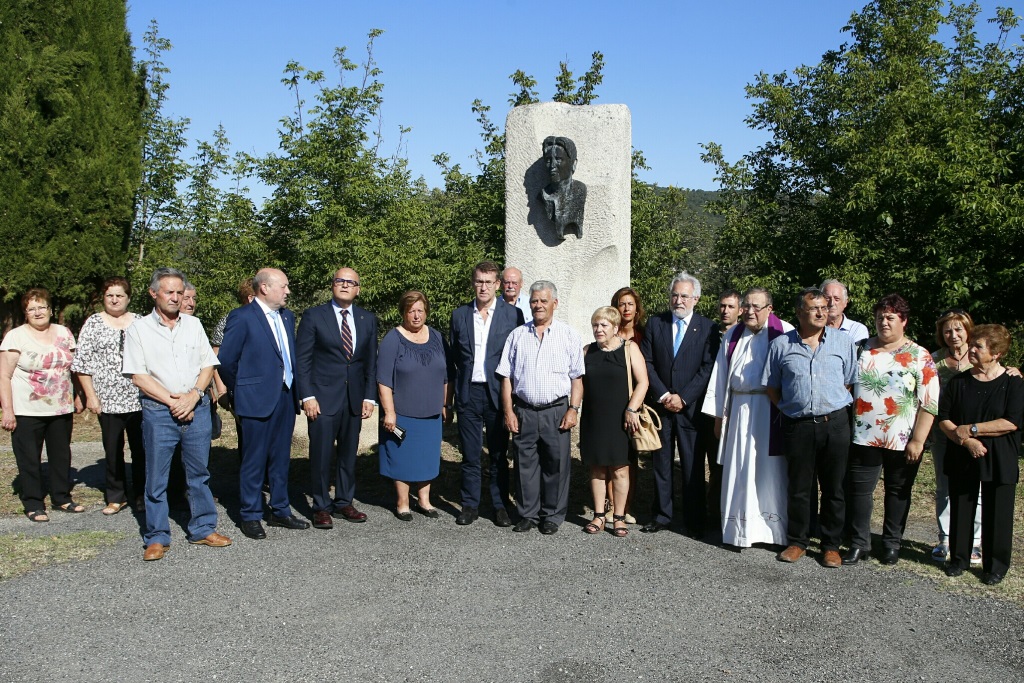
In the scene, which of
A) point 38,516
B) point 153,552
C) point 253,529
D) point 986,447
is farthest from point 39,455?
point 986,447

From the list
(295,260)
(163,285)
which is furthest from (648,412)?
(295,260)

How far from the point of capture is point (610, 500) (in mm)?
5766

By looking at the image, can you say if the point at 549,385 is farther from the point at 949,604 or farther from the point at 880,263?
the point at 880,263

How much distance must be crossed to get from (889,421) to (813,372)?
1.76ft

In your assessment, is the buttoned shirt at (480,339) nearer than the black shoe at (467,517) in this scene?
No

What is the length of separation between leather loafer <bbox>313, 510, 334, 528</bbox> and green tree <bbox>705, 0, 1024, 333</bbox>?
7013 mm

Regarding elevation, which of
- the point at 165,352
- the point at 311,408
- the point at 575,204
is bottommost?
the point at 311,408

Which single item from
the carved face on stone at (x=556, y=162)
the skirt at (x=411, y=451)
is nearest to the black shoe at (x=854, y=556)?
the skirt at (x=411, y=451)

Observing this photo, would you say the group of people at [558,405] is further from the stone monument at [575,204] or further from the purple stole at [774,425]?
the stone monument at [575,204]

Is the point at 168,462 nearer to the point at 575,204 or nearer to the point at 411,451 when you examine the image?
the point at 411,451

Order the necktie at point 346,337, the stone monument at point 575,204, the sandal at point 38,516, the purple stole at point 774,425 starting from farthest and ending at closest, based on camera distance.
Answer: the stone monument at point 575,204
the sandal at point 38,516
the necktie at point 346,337
the purple stole at point 774,425

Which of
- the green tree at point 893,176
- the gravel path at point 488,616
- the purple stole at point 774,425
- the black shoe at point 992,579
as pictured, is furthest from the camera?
the green tree at point 893,176

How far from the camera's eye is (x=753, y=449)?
504 centimetres

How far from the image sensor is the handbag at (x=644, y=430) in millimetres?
5352
